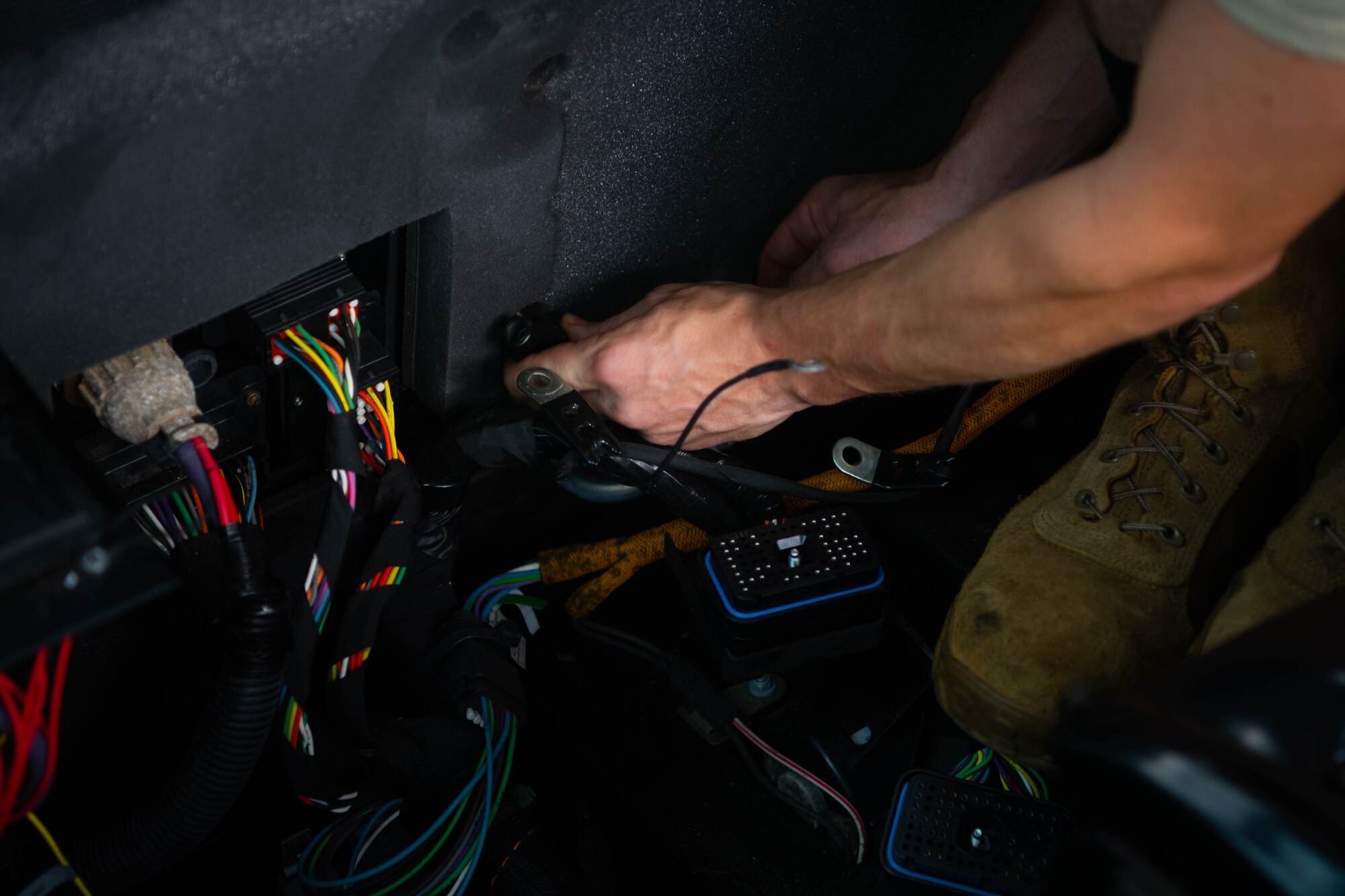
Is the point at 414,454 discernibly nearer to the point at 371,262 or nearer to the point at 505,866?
the point at 371,262

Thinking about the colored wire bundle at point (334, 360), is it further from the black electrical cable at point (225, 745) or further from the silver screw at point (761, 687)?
the silver screw at point (761, 687)

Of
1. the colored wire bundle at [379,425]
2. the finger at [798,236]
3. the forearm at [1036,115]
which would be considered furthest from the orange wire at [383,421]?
the forearm at [1036,115]

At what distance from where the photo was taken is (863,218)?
3.51 feet

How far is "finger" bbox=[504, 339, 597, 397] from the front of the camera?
3.09 ft

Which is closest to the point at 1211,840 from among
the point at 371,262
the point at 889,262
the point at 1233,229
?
the point at 1233,229

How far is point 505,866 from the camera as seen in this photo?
1.03 m

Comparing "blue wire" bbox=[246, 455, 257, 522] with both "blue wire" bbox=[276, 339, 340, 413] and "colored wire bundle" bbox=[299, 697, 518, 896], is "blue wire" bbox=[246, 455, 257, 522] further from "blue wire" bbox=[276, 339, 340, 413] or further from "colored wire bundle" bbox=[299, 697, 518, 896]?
"colored wire bundle" bbox=[299, 697, 518, 896]

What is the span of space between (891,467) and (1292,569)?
386 mm

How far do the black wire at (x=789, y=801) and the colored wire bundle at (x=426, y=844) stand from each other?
24 cm

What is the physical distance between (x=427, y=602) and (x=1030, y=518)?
0.61m

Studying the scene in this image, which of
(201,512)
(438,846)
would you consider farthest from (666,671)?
(201,512)

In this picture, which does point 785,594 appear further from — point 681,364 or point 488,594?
point 488,594

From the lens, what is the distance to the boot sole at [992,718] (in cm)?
87

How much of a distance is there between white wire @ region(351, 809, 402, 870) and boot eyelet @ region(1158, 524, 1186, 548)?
0.78 metres
